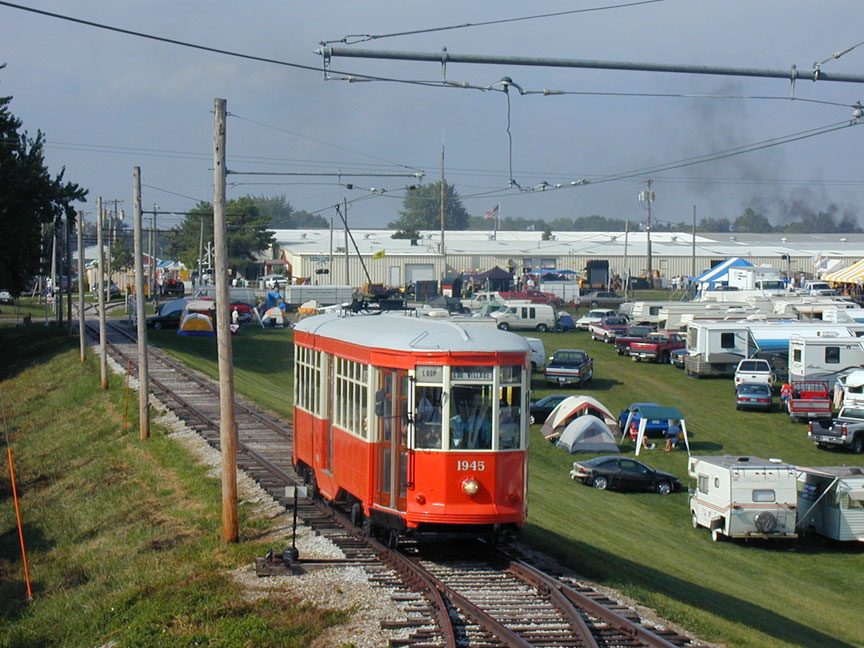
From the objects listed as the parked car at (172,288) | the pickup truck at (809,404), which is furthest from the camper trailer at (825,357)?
the parked car at (172,288)

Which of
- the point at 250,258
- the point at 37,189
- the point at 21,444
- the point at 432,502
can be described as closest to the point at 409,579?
the point at 432,502

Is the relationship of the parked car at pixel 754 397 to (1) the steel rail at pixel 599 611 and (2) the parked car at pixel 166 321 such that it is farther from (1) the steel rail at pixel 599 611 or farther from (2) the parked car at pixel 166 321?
(2) the parked car at pixel 166 321

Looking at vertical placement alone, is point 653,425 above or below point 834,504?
above

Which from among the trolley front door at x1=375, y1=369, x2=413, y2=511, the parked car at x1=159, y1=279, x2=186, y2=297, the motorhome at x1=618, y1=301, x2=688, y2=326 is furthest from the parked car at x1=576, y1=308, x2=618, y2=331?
the trolley front door at x1=375, y1=369, x2=413, y2=511

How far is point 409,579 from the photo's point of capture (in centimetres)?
1202

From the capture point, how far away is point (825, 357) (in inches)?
1654

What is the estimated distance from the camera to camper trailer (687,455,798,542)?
23703 millimetres

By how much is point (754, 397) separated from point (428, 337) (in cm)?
2929

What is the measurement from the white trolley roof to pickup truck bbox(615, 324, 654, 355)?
38180mm

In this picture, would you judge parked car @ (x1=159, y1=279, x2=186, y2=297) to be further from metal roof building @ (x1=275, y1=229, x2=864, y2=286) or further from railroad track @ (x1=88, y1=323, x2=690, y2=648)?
railroad track @ (x1=88, y1=323, x2=690, y2=648)

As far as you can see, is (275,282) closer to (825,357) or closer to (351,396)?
(825,357)

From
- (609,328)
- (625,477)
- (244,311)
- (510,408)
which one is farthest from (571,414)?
(244,311)

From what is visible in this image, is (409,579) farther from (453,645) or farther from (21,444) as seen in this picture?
(21,444)

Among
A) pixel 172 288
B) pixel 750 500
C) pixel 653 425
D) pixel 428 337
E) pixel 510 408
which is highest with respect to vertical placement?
pixel 428 337
